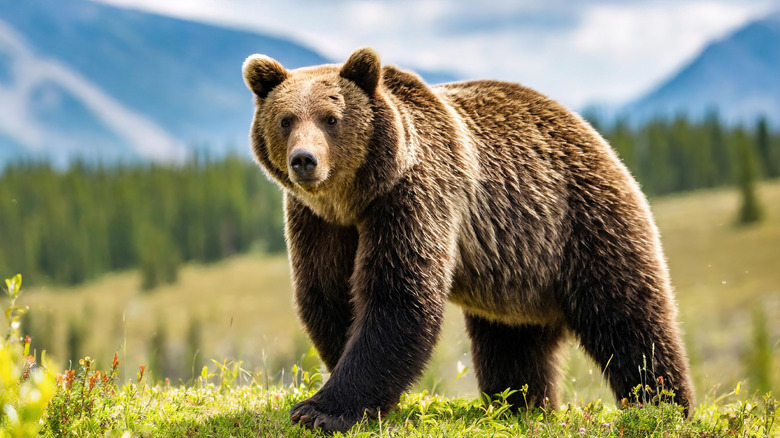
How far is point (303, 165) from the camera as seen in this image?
476 centimetres

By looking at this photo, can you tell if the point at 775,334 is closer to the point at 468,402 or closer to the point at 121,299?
the point at 468,402

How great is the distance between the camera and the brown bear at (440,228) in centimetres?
489

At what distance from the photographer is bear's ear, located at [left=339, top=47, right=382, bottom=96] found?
17.2 ft

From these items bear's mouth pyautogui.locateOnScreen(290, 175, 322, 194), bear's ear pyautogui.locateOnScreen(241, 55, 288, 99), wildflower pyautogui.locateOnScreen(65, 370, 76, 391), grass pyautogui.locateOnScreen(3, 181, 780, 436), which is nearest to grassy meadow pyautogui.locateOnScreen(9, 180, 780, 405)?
grass pyautogui.locateOnScreen(3, 181, 780, 436)

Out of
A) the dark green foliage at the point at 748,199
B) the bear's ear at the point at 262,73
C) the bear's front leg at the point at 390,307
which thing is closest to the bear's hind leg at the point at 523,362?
the bear's front leg at the point at 390,307

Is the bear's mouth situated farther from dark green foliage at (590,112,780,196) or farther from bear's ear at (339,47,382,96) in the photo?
dark green foliage at (590,112,780,196)

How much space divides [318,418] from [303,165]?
1581mm

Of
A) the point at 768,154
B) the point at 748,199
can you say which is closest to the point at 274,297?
the point at 748,199

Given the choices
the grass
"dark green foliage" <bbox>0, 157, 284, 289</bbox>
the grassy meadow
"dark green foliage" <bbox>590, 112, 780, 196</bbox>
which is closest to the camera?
the grass

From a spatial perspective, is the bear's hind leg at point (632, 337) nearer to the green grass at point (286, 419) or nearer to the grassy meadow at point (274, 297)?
the green grass at point (286, 419)

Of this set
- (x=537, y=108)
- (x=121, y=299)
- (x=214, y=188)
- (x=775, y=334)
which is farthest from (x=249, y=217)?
(x=537, y=108)

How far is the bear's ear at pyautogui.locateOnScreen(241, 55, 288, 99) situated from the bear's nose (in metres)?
0.89

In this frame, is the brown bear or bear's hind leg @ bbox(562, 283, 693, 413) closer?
the brown bear

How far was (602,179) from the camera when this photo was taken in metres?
5.88
